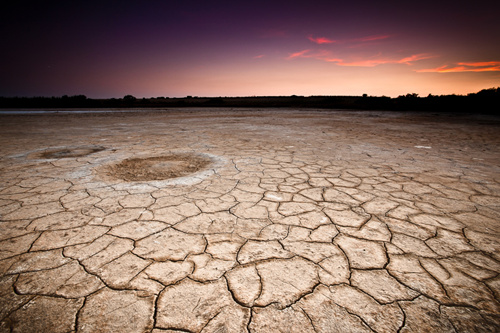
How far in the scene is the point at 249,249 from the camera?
1363 mm

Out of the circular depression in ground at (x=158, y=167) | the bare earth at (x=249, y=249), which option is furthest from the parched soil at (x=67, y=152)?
the circular depression in ground at (x=158, y=167)

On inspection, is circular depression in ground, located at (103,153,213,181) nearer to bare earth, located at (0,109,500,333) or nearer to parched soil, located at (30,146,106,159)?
bare earth, located at (0,109,500,333)

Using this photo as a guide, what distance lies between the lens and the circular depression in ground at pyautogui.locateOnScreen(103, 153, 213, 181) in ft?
8.54

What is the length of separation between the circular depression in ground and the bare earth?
0.12 ft

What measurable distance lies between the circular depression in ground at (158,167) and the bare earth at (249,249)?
0.12 feet

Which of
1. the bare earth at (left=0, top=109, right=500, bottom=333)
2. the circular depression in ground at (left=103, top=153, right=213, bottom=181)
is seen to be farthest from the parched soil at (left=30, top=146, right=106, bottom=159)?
the circular depression in ground at (left=103, top=153, right=213, bottom=181)

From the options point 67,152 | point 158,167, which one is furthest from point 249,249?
point 67,152

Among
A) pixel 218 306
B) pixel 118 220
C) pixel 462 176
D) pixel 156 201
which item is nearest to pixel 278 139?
pixel 462 176

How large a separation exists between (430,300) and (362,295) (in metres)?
0.31

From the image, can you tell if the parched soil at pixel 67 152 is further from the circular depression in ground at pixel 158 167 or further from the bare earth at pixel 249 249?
the circular depression in ground at pixel 158 167

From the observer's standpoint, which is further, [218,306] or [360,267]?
[360,267]

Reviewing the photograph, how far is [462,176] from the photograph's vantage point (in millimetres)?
2590

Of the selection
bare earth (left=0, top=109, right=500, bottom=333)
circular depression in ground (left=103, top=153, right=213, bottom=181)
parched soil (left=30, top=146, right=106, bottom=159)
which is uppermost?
parched soil (left=30, top=146, right=106, bottom=159)

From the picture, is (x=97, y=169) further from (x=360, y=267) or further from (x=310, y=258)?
(x=360, y=267)
